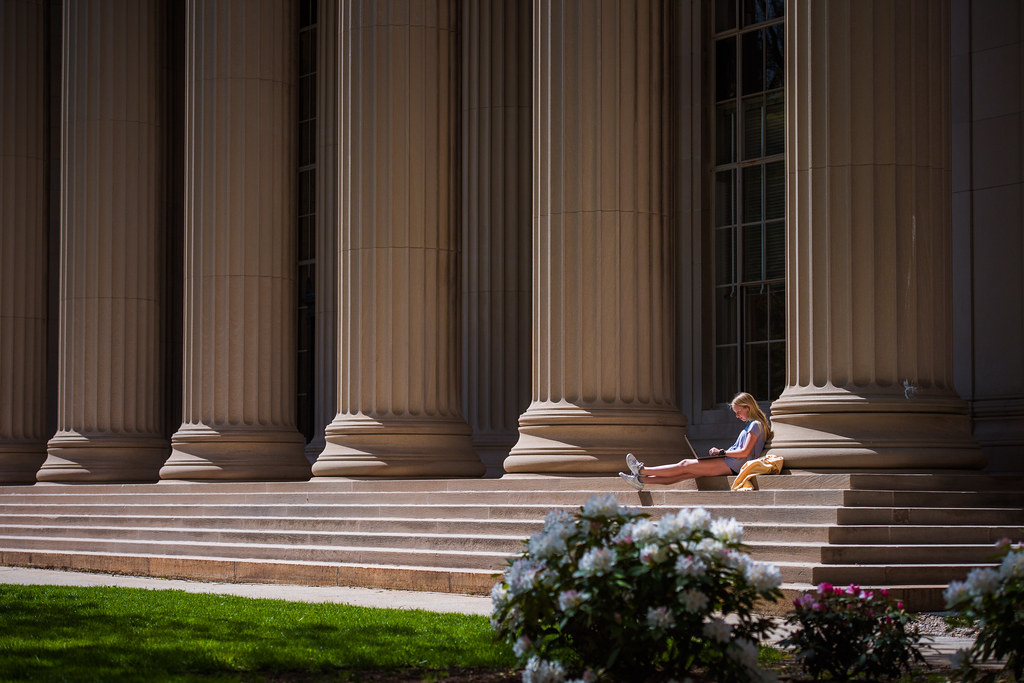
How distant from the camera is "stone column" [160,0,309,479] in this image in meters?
30.8

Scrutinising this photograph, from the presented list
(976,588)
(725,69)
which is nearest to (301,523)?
(725,69)

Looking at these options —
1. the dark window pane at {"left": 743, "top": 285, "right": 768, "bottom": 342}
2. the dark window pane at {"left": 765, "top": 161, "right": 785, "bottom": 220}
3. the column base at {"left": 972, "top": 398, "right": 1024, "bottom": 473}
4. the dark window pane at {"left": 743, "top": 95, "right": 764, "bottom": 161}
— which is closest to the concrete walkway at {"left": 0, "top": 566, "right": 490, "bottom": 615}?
the column base at {"left": 972, "top": 398, "right": 1024, "bottom": 473}

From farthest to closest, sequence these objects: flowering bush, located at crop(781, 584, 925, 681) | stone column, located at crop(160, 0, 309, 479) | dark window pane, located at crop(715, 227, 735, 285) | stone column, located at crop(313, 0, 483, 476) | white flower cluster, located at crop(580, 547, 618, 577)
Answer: stone column, located at crop(160, 0, 309, 479), dark window pane, located at crop(715, 227, 735, 285), stone column, located at crop(313, 0, 483, 476), flowering bush, located at crop(781, 584, 925, 681), white flower cluster, located at crop(580, 547, 618, 577)

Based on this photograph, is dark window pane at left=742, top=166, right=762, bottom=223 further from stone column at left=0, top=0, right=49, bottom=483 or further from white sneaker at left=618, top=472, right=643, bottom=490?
stone column at left=0, top=0, right=49, bottom=483

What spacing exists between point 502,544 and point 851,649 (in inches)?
397

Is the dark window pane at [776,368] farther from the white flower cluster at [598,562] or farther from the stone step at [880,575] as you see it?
the white flower cluster at [598,562]

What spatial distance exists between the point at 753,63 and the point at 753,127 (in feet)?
4.31

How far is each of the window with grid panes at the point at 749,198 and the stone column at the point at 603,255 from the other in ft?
19.8

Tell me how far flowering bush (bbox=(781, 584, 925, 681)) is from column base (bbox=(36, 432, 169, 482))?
1040 inches

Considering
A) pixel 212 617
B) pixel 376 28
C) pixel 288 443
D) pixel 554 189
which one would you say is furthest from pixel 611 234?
pixel 288 443

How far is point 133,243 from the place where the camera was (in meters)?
34.8

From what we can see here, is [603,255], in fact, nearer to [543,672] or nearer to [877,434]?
[877,434]

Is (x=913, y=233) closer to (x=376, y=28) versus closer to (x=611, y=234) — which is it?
(x=611, y=234)

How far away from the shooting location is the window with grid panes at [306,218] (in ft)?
129
